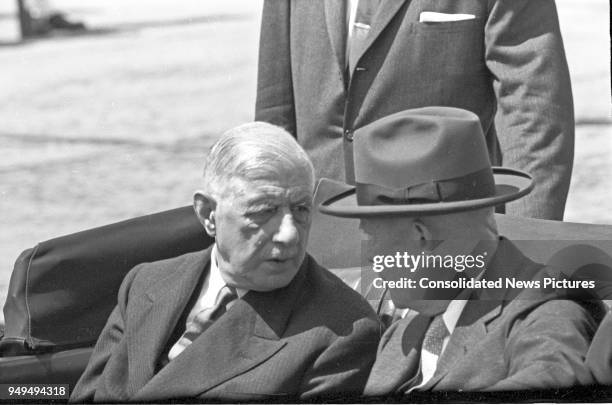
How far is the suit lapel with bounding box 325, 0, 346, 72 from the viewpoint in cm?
333

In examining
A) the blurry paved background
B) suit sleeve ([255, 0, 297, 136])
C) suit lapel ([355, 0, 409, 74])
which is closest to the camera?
suit lapel ([355, 0, 409, 74])

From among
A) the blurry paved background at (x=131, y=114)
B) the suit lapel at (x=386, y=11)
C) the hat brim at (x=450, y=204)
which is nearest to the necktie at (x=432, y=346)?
the hat brim at (x=450, y=204)

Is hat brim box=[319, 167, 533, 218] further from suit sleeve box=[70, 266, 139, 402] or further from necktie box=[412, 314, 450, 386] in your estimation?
suit sleeve box=[70, 266, 139, 402]

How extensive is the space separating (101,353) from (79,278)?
0.27m

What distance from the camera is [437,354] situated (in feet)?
8.86


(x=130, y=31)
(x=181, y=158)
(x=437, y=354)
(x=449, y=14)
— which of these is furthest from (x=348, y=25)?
(x=130, y=31)

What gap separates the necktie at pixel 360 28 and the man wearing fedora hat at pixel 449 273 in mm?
585

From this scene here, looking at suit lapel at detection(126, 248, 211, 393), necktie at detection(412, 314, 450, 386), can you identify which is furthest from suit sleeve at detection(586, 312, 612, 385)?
suit lapel at detection(126, 248, 211, 393)

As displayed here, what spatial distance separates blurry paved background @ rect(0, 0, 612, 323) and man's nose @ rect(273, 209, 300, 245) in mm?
1636

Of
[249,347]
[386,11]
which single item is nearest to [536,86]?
[386,11]

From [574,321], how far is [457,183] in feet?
1.19

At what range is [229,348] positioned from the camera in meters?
2.79

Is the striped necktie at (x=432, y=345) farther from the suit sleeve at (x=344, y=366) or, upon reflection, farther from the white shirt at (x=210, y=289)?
the white shirt at (x=210, y=289)

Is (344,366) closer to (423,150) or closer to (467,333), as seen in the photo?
(467,333)
